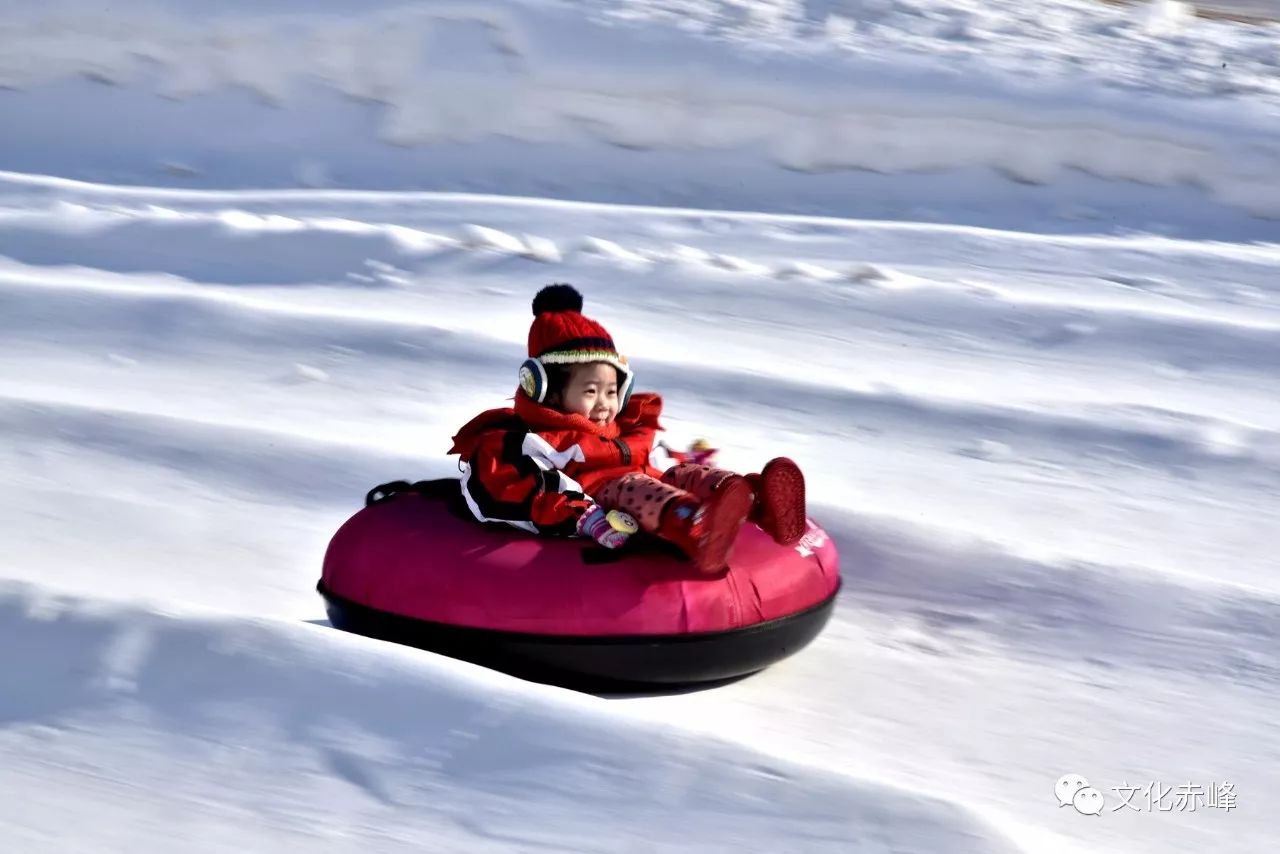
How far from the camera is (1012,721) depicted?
278 centimetres

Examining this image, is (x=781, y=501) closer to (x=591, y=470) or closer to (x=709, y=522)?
(x=709, y=522)

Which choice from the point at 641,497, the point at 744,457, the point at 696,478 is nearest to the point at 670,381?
the point at 744,457

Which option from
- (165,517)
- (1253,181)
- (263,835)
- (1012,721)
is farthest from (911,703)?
(1253,181)

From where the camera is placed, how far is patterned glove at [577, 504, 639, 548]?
2.60m

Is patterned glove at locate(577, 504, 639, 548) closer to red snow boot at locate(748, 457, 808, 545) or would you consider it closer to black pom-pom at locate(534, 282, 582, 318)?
red snow boot at locate(748, 457, 808, 545)

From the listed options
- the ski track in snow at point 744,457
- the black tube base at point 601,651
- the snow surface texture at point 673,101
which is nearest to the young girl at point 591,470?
the black tube base at point 601,651

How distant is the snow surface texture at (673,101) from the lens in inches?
227

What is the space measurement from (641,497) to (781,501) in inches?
10.0

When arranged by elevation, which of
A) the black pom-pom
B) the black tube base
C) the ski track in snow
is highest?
the black pom-pom

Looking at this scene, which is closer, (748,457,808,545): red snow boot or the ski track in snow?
the ski track in snow

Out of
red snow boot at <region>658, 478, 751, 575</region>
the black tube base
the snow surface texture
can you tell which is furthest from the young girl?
the snow surface texture

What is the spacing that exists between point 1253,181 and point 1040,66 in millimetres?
893

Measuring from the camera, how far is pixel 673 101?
5988 millimetres

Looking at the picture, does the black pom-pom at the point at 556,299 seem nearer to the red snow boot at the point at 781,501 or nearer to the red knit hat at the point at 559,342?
the red knit hat at the point at 559,342
